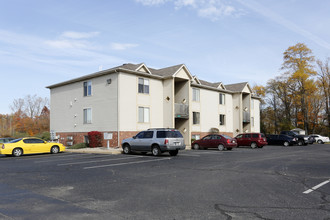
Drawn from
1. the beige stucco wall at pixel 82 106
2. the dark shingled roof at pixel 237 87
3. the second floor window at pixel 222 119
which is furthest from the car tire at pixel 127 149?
the dark shingled roof at pixel 237 87

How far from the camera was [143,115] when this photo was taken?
28.2 meters

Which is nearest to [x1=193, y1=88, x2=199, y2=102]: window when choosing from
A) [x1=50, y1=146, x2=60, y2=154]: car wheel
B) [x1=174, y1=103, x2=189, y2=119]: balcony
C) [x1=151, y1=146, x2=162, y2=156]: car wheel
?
[x1=174, y1=103, x2=189, y2=119]: balcony

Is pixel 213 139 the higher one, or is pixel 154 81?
pixel 154 81

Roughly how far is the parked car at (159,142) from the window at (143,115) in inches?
325

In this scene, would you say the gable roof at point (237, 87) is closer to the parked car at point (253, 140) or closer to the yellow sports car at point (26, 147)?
the parked car at point (253, 140)

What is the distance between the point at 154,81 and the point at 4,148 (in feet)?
49.1

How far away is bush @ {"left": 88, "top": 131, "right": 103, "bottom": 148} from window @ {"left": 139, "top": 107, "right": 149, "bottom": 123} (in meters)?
4.12

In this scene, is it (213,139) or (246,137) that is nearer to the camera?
(213,139)

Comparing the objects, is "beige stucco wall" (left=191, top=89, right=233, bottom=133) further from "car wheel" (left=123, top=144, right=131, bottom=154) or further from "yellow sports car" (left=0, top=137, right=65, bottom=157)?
"yellow sports car" (left=0, top=137, right=65, bottom=157)

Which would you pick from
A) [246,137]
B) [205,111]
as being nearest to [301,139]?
[246,137]

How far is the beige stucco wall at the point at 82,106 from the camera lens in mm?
26672

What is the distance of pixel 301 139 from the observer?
35969mm

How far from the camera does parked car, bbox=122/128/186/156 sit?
59.6 feet

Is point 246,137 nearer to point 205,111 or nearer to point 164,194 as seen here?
point 205,111
